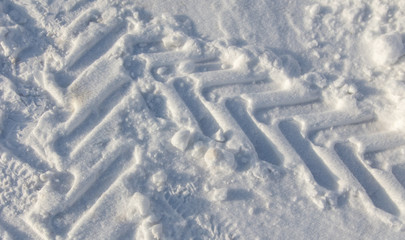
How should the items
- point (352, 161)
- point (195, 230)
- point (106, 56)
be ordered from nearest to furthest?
1. point (195, 230)
2. point (352, 161)
3. point (106, 56)

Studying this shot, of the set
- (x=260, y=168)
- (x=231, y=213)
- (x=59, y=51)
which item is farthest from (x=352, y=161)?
(x=59, y=51)

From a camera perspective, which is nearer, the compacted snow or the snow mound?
the compacted snow

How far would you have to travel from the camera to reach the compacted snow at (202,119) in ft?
5.10

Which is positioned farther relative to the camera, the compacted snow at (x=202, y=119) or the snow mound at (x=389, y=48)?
Answer: the snow mound at (x=389, y=48)

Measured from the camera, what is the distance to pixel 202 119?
1715 millimetres

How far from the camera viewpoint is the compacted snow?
1.56 meters

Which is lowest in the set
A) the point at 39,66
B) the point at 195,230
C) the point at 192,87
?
the point at 195,230

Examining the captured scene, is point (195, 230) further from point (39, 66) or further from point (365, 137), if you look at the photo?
point (39, 66)

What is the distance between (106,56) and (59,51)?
264 millimetres

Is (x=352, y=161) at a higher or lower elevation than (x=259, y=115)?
lower

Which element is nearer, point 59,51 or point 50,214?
point 50,214

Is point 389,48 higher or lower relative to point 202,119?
higher

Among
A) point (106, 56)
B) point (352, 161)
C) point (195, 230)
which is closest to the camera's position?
point (195, 230)

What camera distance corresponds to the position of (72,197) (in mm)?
1575
